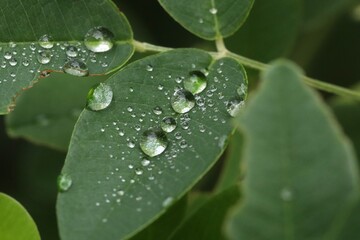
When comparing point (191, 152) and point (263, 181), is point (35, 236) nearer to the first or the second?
point (191, 152)

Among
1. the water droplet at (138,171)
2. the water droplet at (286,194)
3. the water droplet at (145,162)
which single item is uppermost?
the water droplet at (286,194)

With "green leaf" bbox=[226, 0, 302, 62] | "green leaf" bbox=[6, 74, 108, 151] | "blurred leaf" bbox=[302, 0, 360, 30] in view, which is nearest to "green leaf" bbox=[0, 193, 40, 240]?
"green leaf" bbox=[6, 74, 108, 151]

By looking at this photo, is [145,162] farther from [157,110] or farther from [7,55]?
[7,55]

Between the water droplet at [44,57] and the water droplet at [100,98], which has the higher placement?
the water droplet at [100,98]

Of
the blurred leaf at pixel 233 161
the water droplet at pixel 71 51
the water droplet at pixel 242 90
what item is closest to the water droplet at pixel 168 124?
the water droplet at pixel 242 90

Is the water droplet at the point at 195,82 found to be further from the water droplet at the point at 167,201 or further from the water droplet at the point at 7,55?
the water droplet at the point at 7,55

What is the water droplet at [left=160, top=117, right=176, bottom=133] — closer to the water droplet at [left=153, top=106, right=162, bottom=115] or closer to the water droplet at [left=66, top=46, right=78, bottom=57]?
the water droplet at [left=153, top=106, right=162, bottom=115]

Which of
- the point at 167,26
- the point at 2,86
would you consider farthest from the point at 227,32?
the point at 167,26
